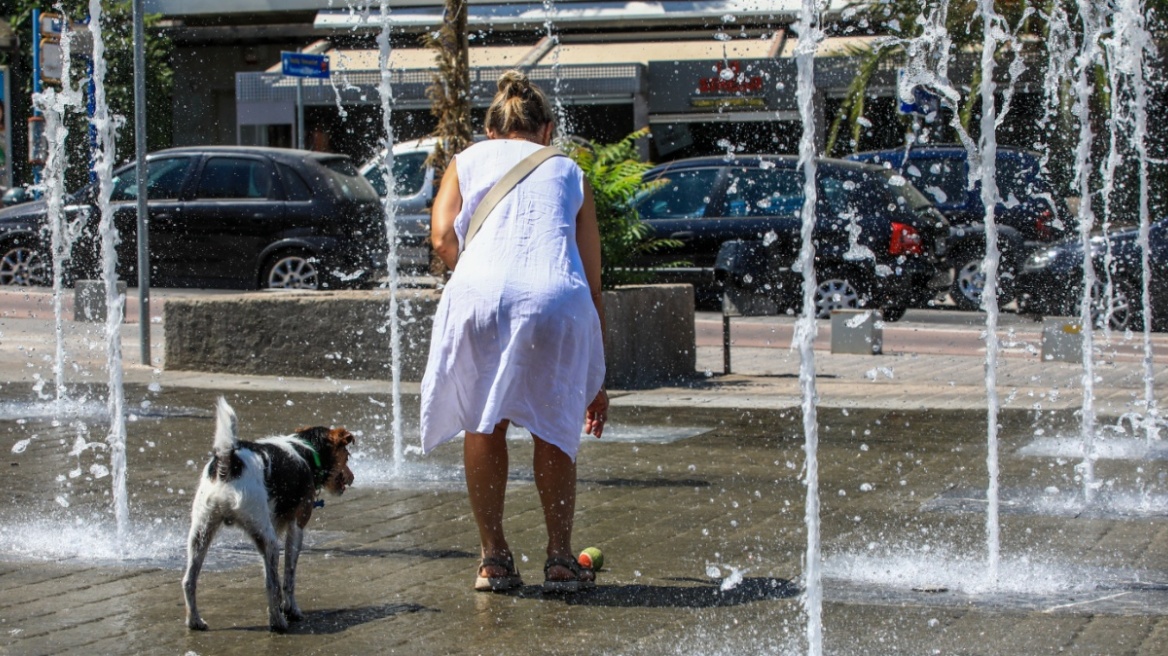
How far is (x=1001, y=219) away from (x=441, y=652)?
559 inches

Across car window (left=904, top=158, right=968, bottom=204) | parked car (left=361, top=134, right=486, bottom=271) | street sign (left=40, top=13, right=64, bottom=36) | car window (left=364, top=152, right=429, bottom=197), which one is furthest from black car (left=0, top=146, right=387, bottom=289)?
car window (left=904, top=158, right=968, bottom=204)

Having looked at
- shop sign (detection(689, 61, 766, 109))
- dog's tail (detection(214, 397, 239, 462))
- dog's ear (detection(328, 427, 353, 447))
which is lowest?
dog's ear (detection(328, 427, 353, 447))

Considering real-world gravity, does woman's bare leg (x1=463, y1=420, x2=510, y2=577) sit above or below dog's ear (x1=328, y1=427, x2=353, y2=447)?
below

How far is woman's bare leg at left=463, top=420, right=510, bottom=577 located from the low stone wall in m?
5.23

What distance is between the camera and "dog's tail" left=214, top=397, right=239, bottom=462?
437 centimetres

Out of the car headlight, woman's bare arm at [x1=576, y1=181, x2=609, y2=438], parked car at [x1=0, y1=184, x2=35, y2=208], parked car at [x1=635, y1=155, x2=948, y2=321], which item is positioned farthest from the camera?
parked car at [x1=0, y1=184, x2=35, y2=208]

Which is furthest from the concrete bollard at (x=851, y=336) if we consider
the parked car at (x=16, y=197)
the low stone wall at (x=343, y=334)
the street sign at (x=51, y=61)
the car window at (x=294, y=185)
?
the parked car at (x=16, y=197)

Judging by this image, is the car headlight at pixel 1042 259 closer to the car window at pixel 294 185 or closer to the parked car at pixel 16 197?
the car window at pixel 294 185

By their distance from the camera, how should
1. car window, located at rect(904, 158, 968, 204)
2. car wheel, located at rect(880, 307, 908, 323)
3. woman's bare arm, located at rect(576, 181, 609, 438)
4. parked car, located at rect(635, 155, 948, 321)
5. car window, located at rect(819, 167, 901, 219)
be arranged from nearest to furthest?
woman's bare arm, located at rect(576, 181, 609, 438) → parked car, located at rect(635, 155, 948, 321) → car window, located at rect(819, 167, 901, 219) → car wheel, located at rect(880, 307, 908, 323) → car window, located at rect(904, 158, 968, 204)

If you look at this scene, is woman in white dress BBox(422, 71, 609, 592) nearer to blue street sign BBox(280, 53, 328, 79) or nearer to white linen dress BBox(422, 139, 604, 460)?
white linen dress BBox(422, 139, 604, 460)

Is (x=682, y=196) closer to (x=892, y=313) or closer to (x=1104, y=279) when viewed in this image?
(x=892, y=313)

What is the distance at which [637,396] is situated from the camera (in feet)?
33.4

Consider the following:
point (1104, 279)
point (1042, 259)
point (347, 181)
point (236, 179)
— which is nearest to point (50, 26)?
point (236, 179)

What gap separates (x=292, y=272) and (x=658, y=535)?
10.7 metres
